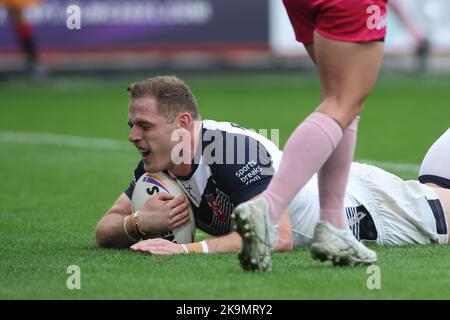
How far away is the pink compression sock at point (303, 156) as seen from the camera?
14.4 ft

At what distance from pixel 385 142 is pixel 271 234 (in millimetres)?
7543

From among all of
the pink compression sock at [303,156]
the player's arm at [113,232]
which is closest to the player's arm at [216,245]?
the player's arm at [113,232]

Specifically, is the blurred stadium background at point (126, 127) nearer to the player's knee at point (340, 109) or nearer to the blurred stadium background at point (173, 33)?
the blurred stadium background at point (173, 33)

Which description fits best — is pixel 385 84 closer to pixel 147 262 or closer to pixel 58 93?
pixel 58 93

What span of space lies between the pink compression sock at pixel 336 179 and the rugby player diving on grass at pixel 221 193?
456 mm

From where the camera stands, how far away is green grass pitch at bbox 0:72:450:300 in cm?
430

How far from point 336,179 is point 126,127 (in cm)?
930

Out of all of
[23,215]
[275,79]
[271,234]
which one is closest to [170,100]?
[271,234]

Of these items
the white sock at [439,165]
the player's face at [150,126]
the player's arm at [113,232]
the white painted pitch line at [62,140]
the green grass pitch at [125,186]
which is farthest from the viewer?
the white painted pitch line at [62,140]

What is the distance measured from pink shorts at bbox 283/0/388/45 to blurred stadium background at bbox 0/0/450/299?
943 mm

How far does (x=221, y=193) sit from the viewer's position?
5.23 metres

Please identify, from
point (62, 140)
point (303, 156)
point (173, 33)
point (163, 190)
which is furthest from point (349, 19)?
point (173, 33)

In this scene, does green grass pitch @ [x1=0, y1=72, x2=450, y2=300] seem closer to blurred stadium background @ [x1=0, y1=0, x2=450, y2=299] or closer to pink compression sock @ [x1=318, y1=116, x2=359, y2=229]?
blurred stadium background @ [x1=0, y1=0, x2=450, y2=299]
